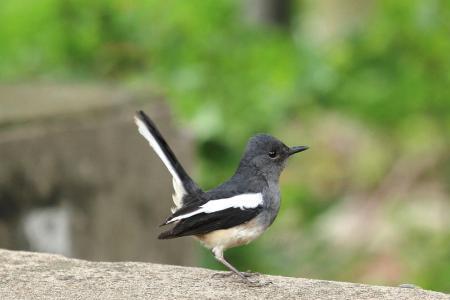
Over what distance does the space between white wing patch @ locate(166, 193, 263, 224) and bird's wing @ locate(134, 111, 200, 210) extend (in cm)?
12

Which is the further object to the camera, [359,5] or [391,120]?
[359,5]

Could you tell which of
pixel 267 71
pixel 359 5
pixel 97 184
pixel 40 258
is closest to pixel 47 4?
pixel 267 71

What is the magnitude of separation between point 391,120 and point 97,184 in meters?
2.60

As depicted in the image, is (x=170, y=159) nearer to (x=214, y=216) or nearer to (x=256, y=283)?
(x=214, y=216)

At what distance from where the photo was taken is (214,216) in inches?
138

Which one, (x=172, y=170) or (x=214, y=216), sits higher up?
(x=172, y=170)

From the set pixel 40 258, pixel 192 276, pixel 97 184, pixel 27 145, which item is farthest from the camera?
pixel 97 184

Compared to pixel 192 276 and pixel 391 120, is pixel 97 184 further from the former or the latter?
pixel 391 120

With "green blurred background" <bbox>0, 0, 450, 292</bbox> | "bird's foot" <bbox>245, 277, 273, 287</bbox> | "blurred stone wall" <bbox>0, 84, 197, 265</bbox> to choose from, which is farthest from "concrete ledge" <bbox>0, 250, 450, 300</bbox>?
"green blurred background" <bbox>0, 0, 450, 292</bbox>

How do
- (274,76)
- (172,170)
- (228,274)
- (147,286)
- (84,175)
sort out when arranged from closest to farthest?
1. (147,286)
2. (228,274)
3. (172,170)
4. (84,175)
5. (274,76)

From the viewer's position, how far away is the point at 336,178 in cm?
983

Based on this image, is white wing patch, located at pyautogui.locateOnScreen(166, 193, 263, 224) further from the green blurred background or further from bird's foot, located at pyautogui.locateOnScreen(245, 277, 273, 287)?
the green blurred background

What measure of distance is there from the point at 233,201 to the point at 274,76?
141 inches

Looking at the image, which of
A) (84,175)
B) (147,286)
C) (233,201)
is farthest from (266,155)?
(84,175)
